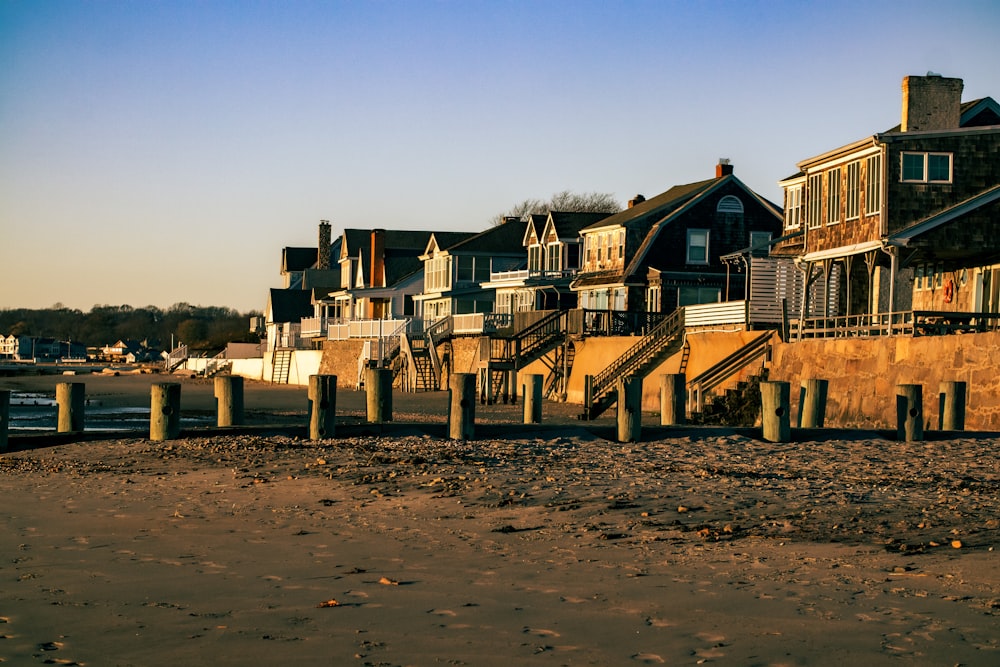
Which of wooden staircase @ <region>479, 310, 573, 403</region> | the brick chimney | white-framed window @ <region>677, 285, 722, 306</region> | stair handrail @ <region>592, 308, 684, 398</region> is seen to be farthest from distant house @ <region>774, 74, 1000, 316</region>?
the brick chimney

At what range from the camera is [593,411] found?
112 ft

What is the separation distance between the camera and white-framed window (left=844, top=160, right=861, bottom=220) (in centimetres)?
3350

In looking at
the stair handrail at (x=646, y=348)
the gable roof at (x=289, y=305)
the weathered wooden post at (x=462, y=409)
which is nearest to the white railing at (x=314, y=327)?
the gable roof at (x=289, y=305)

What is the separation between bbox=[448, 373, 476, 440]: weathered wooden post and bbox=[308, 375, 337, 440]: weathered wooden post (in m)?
1.98

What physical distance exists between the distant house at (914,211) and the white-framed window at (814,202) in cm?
3

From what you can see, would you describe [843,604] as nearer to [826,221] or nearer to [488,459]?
[488,459]

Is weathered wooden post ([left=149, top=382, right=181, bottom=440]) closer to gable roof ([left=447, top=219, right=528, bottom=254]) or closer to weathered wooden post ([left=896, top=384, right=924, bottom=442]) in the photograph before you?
weathered wooden post ([left=896, top=384, right=924, bottom=442])

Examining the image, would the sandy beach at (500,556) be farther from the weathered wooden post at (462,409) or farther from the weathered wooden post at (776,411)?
the weathered wooden post at (462,409)

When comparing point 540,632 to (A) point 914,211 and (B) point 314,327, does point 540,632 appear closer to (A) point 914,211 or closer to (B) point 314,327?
(A) point 914,211

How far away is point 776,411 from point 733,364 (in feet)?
50.6

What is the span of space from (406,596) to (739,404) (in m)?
22.7

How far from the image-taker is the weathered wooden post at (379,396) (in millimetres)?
20547

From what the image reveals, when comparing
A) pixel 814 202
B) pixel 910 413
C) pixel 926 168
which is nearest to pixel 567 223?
pixel 814 202

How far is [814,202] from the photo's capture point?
36.7 meters
